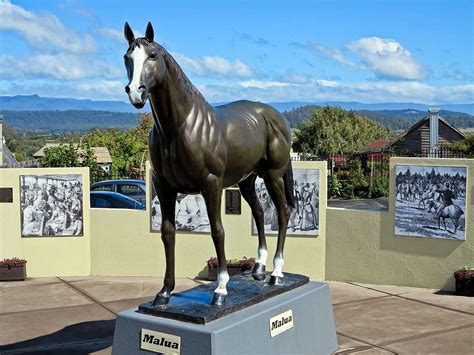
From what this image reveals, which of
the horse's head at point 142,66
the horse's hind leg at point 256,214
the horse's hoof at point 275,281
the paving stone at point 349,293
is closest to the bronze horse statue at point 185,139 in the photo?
the horse's head at point 142,66

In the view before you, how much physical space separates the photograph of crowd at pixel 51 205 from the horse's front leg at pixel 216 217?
704cm

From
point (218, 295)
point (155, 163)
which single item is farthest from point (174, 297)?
point (155, 163)

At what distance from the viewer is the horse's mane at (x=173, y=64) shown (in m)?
4.86

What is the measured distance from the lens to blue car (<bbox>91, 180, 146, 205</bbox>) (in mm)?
13867

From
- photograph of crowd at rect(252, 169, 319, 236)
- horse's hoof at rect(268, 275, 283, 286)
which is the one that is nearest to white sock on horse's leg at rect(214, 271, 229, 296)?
horse's hoof at rect(268, 275, 283, 286)

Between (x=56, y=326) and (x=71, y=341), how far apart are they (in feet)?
2.70

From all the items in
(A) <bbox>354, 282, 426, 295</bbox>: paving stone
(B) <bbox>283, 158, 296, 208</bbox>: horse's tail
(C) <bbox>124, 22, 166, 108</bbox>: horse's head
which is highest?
(C) <bbox>124, 22, 166, 108</bbox>: horse's head

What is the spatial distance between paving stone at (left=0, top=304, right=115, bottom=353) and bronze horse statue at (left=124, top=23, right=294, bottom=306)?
2910 mm

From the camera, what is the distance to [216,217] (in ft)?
18.0

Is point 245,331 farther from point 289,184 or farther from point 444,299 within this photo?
point 444,299

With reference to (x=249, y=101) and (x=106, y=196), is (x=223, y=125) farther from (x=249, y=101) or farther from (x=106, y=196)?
(x=106, y=196)

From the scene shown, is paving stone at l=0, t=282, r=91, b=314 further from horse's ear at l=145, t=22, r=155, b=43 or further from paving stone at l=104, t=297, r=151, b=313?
horse's ear at l=145, t=22, r=155, b=43

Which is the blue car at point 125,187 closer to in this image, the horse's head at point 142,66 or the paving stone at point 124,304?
the paving stone at point 124,304

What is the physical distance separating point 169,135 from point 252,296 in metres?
1.72
